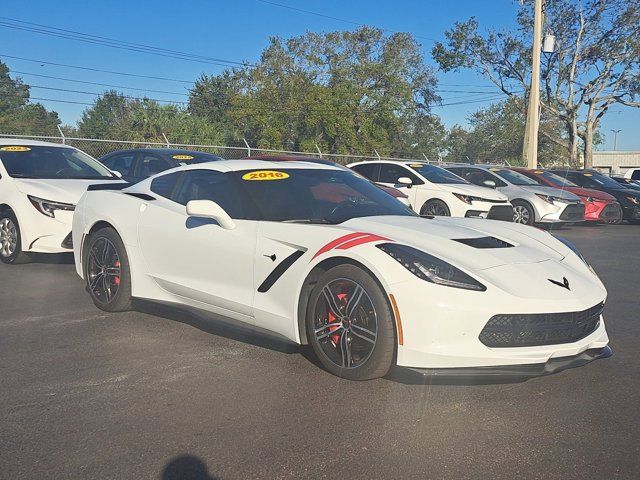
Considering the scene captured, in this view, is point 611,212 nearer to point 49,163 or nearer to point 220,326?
point 49,163

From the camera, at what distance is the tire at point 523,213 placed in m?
14.8

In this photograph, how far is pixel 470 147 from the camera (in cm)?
7150

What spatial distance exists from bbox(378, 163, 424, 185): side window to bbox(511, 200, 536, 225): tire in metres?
2.67

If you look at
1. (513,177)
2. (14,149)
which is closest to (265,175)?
(14,149)

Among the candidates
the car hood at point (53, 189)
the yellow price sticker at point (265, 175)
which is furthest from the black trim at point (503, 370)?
the car hood at point (53, 189)

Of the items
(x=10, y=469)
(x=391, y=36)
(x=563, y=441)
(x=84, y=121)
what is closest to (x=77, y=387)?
(x=10, y=469)

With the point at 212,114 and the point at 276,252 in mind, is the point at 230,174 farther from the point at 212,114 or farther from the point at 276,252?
the point at 212,114

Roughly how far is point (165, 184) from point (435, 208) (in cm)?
825

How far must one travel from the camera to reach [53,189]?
809 centimetres

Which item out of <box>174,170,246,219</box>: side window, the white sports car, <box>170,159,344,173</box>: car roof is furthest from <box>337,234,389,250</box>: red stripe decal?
<box>170,159,344,173</box>: car roof

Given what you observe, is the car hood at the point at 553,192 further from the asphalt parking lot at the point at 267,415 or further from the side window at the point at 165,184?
the side window at the point at 165,184

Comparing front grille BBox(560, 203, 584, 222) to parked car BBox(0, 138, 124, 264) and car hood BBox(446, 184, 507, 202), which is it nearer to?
car hood BBox(446, 184, 507, 202)

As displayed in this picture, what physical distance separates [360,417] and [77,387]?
67.5 inches

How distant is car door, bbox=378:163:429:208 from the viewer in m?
13.5
